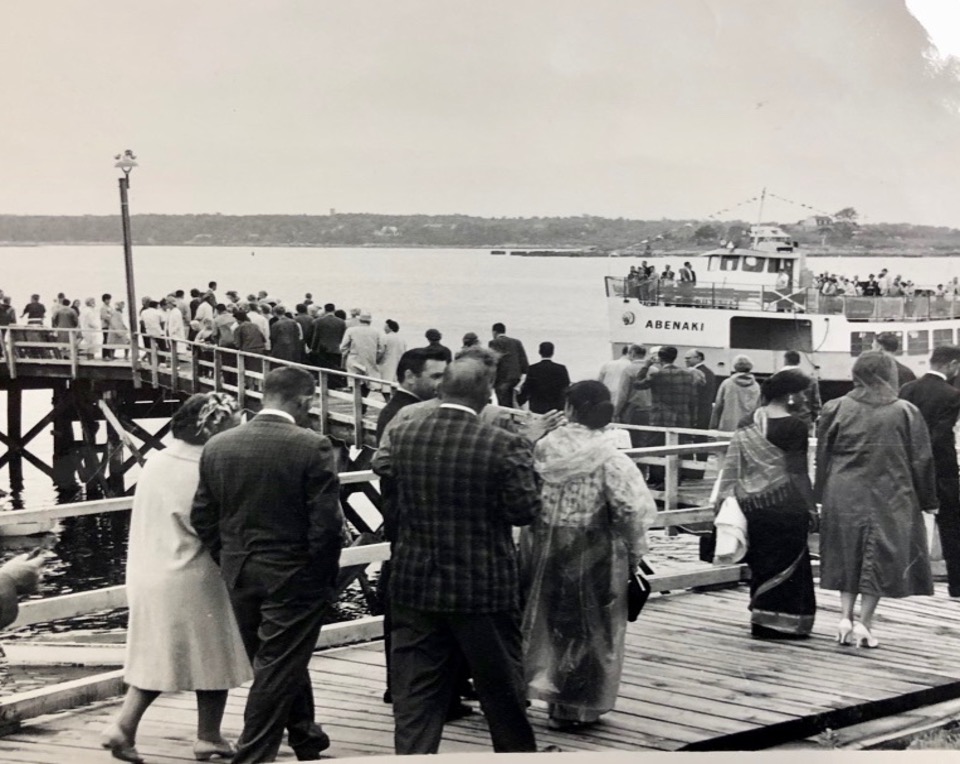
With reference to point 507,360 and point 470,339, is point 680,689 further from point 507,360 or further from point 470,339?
point 470,339

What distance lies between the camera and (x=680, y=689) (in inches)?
191

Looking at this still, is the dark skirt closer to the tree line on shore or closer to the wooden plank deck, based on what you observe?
the wooden plank deck

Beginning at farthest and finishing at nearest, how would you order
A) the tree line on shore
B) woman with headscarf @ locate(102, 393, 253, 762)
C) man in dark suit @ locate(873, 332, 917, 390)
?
man in dark suit @ locate(873, 332, 917, 390), the tree line on shore, woman with headscarf @ locate(102, 393, 253, 762)

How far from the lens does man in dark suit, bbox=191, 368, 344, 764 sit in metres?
3.92

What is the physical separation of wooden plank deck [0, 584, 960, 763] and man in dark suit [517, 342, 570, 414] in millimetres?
1052

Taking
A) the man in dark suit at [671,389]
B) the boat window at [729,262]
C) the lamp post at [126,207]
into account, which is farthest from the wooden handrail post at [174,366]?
the boat window at [729,262]

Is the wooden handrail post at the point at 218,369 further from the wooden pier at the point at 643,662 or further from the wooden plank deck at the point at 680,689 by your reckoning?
the wooden plank deck at the point at 680,689

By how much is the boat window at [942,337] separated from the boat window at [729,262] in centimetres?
93

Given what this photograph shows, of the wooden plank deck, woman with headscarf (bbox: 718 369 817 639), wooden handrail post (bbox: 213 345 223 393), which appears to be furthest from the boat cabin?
wooden handrail post (bbox: 213 345 223 393)

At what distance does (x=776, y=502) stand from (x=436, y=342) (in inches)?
62.0

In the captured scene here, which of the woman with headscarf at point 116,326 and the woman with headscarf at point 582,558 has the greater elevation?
the woman with headscarf at point 116,326

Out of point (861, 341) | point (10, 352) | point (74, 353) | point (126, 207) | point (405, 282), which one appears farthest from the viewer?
point (10, 352)

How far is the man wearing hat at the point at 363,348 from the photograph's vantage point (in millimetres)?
5148

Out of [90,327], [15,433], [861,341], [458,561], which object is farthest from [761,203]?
[15,433]
